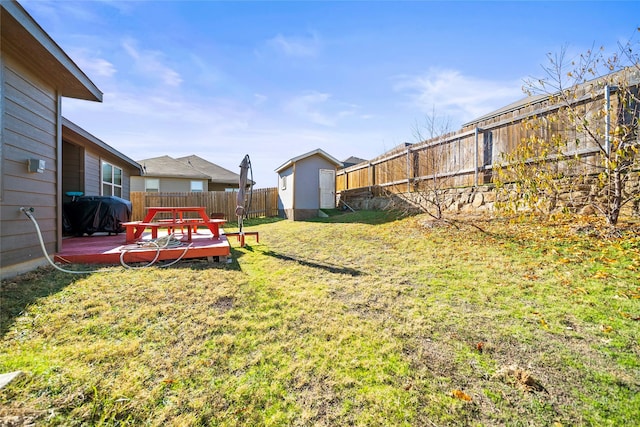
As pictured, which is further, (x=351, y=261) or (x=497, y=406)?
(x=351, y=261)

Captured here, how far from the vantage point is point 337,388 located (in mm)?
1808

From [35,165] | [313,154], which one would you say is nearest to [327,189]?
[313,154]

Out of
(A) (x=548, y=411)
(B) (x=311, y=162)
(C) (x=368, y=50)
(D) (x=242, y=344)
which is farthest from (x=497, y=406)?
(B) (x=311, y=162)

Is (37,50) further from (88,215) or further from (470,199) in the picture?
(470,199)

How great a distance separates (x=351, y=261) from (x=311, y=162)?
910 cm

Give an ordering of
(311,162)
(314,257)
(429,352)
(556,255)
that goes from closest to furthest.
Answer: (429,352) < (556,255) < (314,257) < (311,162)

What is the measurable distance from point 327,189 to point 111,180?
29.6 ft

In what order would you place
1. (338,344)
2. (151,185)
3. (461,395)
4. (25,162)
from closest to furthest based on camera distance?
(461,395) → (338,344) → (25,162) → (151,185)

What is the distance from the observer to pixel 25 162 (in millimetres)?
3670

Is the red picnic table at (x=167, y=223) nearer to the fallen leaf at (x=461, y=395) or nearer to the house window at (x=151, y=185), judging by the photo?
the fallen leaf at (x=461, y=395)

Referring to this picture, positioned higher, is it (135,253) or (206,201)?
(206,201)

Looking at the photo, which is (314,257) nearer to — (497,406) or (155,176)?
(497,406)

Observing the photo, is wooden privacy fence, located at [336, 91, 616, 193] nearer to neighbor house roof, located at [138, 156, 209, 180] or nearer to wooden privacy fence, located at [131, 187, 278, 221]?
wooden privacy fence, located at [131, 187, 278, 221]

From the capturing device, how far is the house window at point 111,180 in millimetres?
9031
